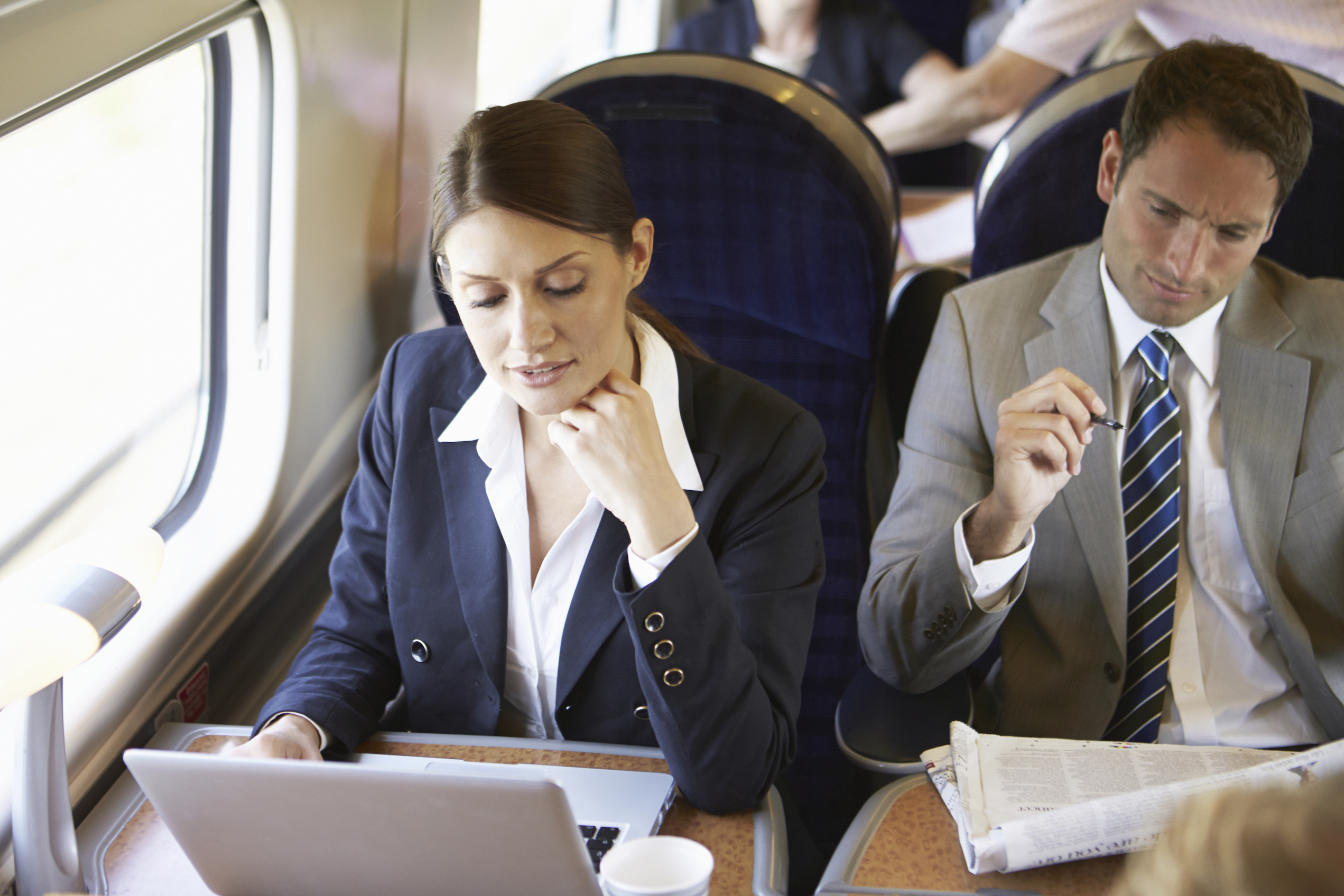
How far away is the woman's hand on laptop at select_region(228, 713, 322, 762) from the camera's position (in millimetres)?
1158

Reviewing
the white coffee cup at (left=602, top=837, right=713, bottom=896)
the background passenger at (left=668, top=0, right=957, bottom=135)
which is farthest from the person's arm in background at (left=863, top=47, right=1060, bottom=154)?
the white coffee cup at (left=602, top=837, right=713, bottom=896)

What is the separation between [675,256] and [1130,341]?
685 millimetres

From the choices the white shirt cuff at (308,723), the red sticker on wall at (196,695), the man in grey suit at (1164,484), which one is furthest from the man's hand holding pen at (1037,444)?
the red sticker on wall at (196,695)

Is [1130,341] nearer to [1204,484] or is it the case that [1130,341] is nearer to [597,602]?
[1204,484]

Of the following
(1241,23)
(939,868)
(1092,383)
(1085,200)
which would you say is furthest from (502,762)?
(1241,23)

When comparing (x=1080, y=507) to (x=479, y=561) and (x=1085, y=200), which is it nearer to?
(x=1085, y=200)

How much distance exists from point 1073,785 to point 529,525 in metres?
0.66

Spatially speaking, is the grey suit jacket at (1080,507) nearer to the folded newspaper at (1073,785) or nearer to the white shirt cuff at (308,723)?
the folded newspaper at (1073,785)

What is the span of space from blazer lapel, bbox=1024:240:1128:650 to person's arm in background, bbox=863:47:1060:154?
1207 millimetres

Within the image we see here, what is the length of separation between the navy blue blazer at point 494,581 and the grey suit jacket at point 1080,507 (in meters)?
0.24

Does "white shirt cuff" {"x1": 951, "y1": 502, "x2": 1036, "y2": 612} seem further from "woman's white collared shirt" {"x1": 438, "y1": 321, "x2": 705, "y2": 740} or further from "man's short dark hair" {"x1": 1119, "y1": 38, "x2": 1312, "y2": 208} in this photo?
"man's short dark hair" {"x1": 1119, "y1": 38, "x2": 1312, "y2": 208}

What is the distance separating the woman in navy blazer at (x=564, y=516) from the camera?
112 centimetres

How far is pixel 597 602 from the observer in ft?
4.17

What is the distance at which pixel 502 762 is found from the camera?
1.21 metres
